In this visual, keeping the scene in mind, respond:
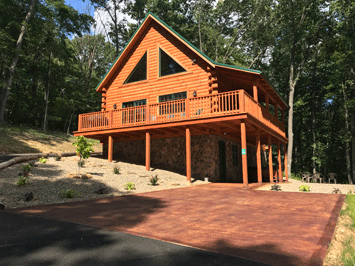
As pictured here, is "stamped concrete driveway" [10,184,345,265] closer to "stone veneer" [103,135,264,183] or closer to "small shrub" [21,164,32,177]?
"small shrub" [21,164,32,177]

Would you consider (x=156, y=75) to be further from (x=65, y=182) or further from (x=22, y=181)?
(x=22, y=181)

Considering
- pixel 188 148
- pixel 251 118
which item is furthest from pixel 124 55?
pixel 251 118

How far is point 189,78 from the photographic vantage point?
55.3 feet

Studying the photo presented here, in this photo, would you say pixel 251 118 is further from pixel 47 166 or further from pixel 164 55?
pixel 47 166

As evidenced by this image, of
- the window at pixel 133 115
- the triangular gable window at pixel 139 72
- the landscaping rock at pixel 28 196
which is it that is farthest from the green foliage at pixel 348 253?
the triangular gable window at pixel 139 72

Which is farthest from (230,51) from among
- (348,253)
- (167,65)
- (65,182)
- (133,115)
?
(348,253)

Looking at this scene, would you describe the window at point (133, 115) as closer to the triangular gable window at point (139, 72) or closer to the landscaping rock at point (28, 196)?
the triangular gable window at point (139, 72)

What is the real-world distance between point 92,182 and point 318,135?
105 ft

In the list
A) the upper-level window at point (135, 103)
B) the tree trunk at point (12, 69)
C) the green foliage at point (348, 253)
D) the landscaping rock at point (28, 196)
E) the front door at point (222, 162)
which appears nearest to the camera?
the green foliage at point (348, 253)

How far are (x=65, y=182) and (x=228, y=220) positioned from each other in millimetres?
7133

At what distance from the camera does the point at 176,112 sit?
52.5 feet

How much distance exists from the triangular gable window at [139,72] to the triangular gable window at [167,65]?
1322 mm

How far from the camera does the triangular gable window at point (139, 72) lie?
18.8 m

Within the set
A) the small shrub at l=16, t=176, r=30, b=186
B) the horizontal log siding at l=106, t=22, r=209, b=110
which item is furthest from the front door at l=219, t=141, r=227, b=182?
the small shrub at l=16, t=176, r=30, b=186
